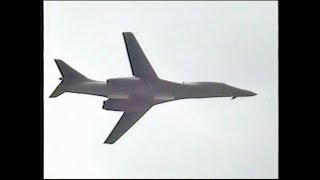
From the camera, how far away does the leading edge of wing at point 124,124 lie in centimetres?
1566

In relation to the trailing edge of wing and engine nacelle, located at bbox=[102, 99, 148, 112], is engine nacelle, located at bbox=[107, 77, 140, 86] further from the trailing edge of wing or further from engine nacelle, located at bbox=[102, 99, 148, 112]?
engine nacelle, located at bbox=[102, 99, 148, 112]

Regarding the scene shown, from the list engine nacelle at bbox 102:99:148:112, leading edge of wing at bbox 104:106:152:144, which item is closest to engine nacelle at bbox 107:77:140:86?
engine nacelle at bbox 102:99:148:112

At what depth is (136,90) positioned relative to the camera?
14961 millimetres

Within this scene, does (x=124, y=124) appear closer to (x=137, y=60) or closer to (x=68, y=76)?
(x=137, y=60)

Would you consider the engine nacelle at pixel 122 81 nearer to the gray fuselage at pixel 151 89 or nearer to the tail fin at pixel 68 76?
the gray fuselage at pixel 151 89

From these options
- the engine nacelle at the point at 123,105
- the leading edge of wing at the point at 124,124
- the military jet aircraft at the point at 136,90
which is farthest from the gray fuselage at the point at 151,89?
the leading edge of wing at the point at 124,124
